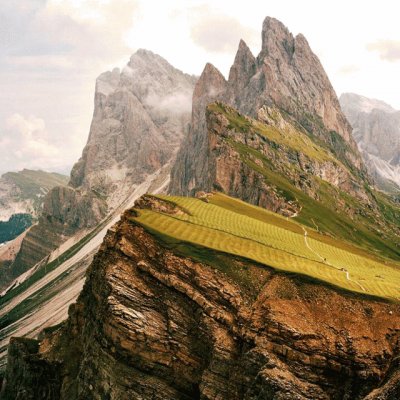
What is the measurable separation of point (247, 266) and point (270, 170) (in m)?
149

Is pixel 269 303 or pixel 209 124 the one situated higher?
pixel 209 124

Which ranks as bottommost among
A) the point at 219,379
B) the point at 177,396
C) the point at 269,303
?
the point at 177,396

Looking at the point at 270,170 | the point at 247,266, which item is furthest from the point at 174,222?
the point at 270,170

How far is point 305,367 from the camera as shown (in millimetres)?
Answer: 36938

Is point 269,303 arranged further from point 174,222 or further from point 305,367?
point 174,222

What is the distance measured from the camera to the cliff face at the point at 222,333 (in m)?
36.9

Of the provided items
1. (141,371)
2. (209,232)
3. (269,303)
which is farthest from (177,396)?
(209,232)

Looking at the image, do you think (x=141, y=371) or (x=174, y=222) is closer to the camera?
(x=141, y=371)

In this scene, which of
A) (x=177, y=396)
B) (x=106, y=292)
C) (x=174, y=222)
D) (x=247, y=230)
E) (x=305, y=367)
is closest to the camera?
(x=305, y=367)

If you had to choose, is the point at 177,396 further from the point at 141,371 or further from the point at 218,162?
the point at 218,162

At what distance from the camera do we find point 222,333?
4041cm

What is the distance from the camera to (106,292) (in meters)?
45.5

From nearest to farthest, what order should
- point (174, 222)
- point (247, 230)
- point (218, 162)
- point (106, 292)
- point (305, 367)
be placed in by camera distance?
point (305, 367), point (106, 292), point (174, 222), point (247, 230), point (218, 162)

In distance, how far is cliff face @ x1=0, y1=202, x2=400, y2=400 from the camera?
3688 cm
